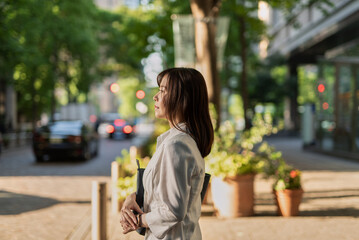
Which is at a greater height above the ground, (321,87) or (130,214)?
(321,87)

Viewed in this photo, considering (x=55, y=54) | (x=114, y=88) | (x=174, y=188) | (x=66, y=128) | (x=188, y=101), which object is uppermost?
(x=55, y=54)

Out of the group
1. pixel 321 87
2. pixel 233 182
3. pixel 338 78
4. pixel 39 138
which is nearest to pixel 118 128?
pixel 321 87

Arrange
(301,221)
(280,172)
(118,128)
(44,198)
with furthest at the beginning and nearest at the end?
(118,128) → (44,198) → (280,172) → (301,221)

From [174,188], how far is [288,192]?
200 inches

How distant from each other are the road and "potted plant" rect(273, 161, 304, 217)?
307cm

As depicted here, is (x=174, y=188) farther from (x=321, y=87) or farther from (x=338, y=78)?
Answer: (x=321, y=87)

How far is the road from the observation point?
6.15 m

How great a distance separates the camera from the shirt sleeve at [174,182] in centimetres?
189

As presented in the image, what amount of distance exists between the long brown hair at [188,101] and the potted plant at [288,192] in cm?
490

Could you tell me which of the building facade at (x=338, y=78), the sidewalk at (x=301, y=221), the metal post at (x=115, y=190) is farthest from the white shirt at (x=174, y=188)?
the building facade at (x=338, y=78)

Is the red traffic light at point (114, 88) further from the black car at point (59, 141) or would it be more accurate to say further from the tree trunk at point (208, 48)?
the tree trunk at point (208, 48)

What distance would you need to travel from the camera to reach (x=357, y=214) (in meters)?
6.96

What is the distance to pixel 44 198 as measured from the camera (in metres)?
8.59

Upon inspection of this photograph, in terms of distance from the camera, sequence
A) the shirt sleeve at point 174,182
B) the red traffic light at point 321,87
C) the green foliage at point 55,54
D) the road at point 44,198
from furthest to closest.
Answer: the green foliage at point 55,54 < the red traffic light at point 321,87 < the road at point 44,198 < the shirt sleeve at point 174,182
